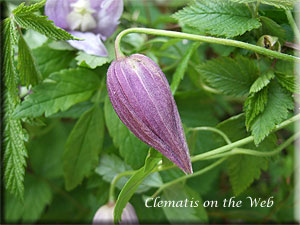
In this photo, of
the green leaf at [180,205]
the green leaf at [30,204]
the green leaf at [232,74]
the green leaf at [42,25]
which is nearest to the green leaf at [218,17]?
the green leaf at [232,74]

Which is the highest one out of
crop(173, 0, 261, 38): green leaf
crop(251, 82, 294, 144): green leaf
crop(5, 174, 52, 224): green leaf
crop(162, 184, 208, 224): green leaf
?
crop(173, 0, 261, 38): green leaf

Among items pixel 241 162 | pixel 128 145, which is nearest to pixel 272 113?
pixel 241 162

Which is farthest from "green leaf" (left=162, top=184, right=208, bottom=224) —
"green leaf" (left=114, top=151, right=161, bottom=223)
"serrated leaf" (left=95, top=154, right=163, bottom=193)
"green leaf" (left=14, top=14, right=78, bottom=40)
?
"green leaf" (left=14, top=14, right=78, bottom=40)

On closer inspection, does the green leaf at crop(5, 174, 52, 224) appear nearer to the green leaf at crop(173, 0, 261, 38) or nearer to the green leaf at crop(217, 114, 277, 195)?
the green leaf at crop(217, 114, 277, 195)

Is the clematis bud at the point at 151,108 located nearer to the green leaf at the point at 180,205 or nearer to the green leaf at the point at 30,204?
the green leaf at the point at 180,205

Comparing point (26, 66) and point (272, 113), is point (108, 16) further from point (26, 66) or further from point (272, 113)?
point (272, 113)

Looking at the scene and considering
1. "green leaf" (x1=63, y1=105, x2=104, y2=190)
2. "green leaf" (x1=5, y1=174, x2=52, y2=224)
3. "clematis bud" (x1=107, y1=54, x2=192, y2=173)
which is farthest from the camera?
"green leaf" (x1=5, y1=174, x2=52, y2=224)
